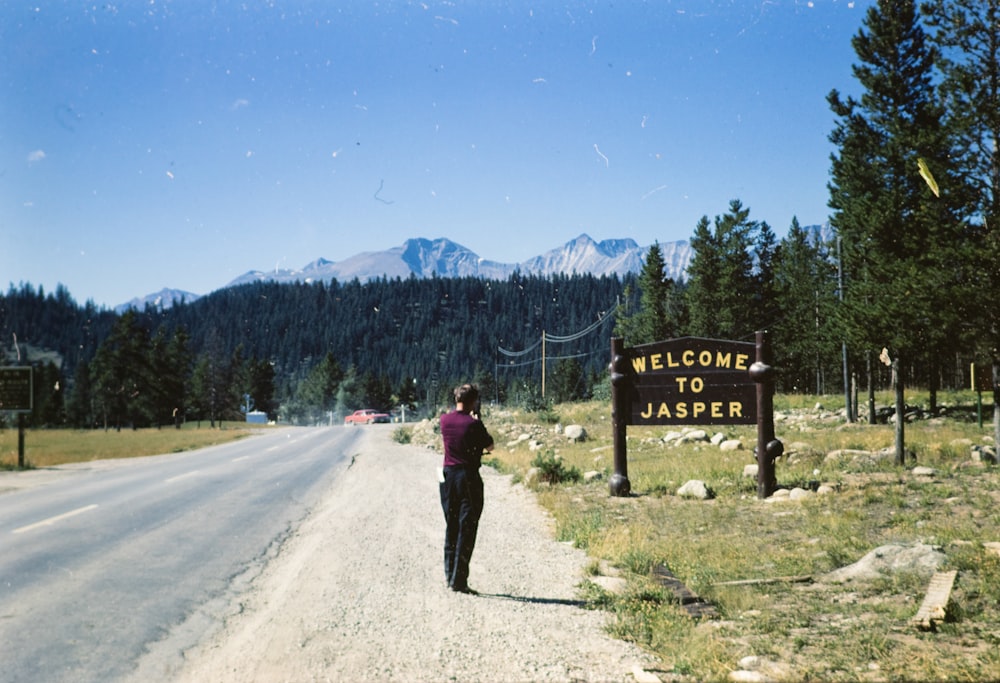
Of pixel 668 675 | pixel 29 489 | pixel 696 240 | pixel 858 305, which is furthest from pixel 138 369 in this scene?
pixel 668 675

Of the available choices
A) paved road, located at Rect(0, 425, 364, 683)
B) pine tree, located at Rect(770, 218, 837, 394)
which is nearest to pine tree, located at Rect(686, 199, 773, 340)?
pine tree, located at Rect(770, 218, 837, 394)

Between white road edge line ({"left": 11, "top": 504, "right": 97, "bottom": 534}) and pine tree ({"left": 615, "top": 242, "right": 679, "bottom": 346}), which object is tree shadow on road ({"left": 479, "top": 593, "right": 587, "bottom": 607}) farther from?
A: pine tree ({"left": 615, "top": 242, "right": 679, "bottom": 346})

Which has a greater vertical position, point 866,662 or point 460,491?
point 460,491

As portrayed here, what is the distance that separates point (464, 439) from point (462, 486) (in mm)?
477

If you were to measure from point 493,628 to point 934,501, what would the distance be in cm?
833

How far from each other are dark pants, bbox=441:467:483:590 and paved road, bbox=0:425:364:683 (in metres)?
2.36

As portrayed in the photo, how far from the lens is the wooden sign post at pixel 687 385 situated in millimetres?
13422

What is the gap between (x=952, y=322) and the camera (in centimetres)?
1473

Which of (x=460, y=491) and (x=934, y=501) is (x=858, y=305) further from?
(x=460, y=491)

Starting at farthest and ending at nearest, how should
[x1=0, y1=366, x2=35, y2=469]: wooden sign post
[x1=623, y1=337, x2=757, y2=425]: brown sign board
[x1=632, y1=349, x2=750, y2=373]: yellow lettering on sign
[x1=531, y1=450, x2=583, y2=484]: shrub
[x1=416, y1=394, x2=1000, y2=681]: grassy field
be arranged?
1. [x1=0, y1=366, x2=35, y2=469]: wooden sign post
2. [x1=531, y1=450, x2=583, y2=484]: shrub
3. [x1=632, y1=349, x2=750, y2=373]: yellow lettering on sign
4. [x1=623, y1=337, x2=757, y2=425]: brown sign board
5. [x1=416, y1=394, x2=1000, y2=681]: grassy field

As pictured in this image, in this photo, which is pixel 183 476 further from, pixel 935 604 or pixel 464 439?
pixel 935 604

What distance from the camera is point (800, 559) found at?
7938 mm

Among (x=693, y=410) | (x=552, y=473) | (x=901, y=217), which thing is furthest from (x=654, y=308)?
(x=693, y=410)

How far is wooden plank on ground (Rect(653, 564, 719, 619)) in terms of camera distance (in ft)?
20.2
